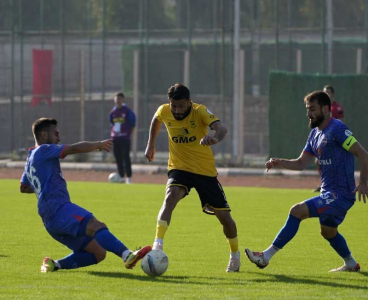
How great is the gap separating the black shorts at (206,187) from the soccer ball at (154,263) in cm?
108

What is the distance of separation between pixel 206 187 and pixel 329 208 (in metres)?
1.35

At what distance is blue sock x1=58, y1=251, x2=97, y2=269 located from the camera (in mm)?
8719

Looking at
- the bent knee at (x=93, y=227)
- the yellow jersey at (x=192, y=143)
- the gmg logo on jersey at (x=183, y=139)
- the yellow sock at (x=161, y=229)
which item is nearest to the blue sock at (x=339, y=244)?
the yellow jersey at (x=192, y=143)

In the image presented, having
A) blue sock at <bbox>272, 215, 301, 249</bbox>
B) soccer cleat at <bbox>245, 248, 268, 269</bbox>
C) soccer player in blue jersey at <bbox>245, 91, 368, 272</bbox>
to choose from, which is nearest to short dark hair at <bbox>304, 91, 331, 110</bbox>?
soccer player in blue jersey at <bbox>245, 91, 368, 272</bbox>

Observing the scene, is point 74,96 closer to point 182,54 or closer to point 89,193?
point 182,54

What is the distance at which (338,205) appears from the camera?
8.80 m

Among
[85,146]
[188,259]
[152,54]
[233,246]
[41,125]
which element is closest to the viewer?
[85,146]

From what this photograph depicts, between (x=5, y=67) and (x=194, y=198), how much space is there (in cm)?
1415

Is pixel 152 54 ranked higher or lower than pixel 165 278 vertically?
higher

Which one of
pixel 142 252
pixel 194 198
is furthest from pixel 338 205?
pixel 194 198

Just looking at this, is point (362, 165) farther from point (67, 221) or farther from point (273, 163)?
point (67, 221)

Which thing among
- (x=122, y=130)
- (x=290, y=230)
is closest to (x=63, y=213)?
(x=290, y=230)

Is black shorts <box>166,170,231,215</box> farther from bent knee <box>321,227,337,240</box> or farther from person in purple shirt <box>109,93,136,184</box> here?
person in purple shirt <box>109,93,136,184</box>

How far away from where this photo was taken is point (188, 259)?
988 centimetres
